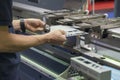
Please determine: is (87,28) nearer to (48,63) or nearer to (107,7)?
(48,63)

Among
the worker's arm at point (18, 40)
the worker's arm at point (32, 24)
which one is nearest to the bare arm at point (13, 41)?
the worker's arm at point (18, 40)

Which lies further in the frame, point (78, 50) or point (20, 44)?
point (78, 50)

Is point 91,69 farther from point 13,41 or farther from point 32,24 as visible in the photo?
point 32,24

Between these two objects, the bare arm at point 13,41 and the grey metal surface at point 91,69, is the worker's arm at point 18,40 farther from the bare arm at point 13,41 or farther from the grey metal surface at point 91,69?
the grey metal surface at point 91,69

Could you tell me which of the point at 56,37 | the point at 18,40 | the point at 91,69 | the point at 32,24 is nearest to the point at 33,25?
the point at 32,24

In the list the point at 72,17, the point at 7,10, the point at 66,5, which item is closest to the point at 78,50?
the point at 72,17

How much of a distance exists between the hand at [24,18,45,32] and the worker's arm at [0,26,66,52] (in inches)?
13.7

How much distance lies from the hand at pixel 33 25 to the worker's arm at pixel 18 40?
1.14 ft

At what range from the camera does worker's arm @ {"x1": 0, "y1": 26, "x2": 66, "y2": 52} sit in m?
1.41

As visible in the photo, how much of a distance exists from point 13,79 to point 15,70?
0.18 feet

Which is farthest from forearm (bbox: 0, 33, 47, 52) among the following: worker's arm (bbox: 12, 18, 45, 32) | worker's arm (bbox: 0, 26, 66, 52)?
worker's arm (bbox: 12, 18, 45, 32)

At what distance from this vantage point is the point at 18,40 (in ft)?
4.80

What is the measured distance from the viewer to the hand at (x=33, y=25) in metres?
1.94

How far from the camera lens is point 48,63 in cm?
204
